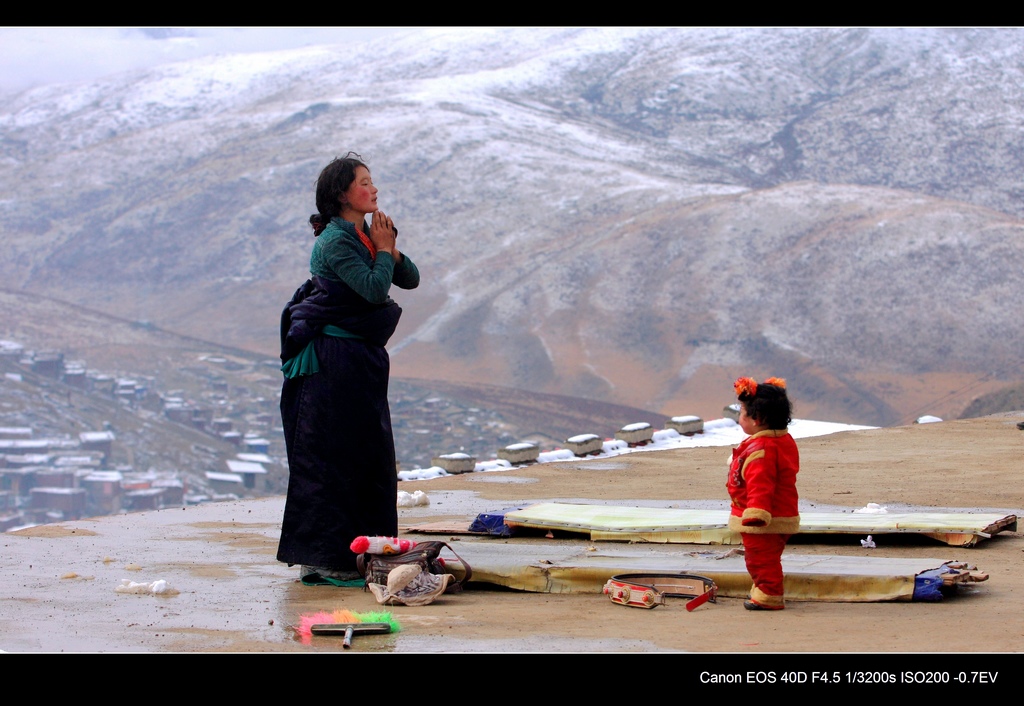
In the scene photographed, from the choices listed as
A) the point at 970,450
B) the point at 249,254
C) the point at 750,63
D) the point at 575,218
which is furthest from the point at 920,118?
the point at 970,450

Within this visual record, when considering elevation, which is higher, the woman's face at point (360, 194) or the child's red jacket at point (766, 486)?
the woman's face at point (360, 194)

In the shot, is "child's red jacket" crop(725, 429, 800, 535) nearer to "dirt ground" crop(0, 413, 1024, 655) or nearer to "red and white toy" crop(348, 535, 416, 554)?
"dirt ground" crop(0, 413, 1024, 655)

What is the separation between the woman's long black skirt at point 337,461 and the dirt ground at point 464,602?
0.21 m

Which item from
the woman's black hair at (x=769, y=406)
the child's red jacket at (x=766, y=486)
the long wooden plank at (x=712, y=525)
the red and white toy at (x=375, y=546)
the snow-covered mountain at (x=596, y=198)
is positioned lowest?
the red and white toy at (x=375, y=546)

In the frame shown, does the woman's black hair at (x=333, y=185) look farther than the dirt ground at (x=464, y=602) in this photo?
Yes

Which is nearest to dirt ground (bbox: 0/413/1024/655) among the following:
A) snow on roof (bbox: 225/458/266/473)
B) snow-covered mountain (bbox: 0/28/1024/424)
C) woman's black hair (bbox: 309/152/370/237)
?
woman's black hair (bbox: 309/152/370/237)

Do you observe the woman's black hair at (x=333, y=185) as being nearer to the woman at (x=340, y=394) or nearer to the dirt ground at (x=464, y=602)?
the woman at (x=340, y=394)

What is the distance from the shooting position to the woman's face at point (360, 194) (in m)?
4.57

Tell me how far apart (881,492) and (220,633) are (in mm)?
4736

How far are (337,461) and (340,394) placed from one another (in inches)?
10.1

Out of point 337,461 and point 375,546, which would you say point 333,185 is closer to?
point 337,461

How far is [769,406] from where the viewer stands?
152 inches

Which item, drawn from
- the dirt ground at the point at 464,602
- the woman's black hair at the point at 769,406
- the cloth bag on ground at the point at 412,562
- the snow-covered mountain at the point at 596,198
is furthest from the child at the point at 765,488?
the snow-covered mountain at the point at 596,198

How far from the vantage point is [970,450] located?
927 centimetres
